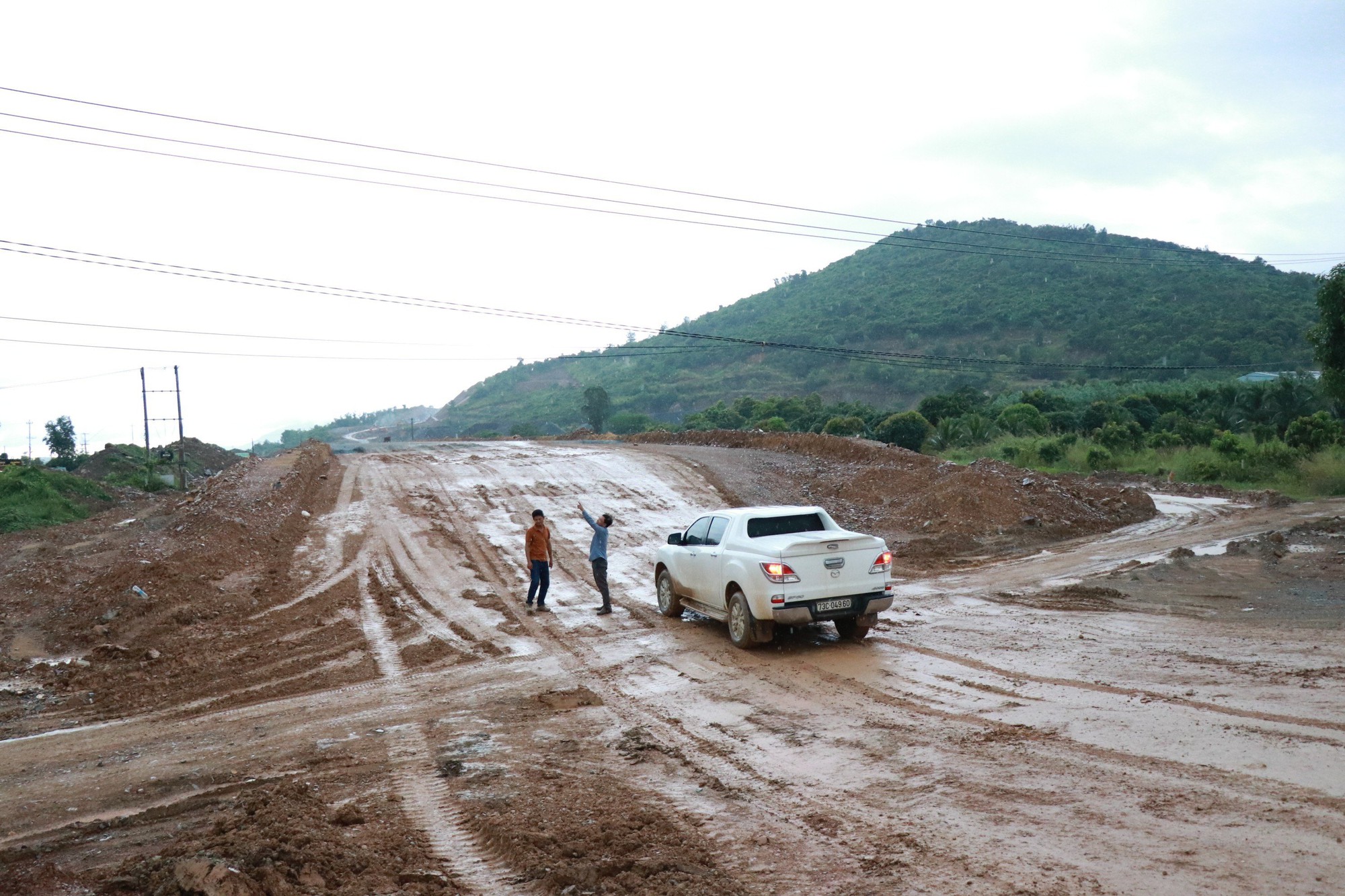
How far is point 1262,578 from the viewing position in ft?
46.9

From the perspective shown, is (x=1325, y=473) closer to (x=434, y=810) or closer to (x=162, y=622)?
(x=434, y=810)

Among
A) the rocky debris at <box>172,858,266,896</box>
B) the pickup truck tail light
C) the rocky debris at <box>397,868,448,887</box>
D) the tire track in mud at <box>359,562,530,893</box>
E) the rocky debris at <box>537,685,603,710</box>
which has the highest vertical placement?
the pickup truck tail light

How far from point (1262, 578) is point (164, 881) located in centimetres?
1522

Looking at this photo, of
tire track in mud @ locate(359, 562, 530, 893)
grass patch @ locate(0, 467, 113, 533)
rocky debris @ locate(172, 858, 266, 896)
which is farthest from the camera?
grass patch @ locate(0, 467, 113, 533)

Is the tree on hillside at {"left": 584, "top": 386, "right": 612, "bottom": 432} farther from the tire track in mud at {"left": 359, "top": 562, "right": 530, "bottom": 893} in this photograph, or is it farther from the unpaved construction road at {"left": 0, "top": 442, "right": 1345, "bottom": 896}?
the tire track in mud at {"left": 359, "top": 562, "right": 530, "bottom": 893}

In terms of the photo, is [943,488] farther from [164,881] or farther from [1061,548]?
[164,881]

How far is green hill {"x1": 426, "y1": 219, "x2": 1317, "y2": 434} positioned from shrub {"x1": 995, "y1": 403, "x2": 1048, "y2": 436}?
986 inches

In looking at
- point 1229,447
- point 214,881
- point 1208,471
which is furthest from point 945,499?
point 214,881

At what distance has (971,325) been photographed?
291 feet

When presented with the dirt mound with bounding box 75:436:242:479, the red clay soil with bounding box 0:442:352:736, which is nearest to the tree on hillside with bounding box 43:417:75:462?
the dirt mound with bounding box 75:436:242:479

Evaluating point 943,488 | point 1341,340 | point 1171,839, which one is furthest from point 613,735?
point 1341,340

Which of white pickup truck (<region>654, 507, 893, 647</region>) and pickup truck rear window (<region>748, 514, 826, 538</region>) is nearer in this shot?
white pickup truck (<region>654, 507, 893, 647</region>)

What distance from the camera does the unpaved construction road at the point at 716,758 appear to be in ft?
16.8

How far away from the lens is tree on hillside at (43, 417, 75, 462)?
57.8 m
